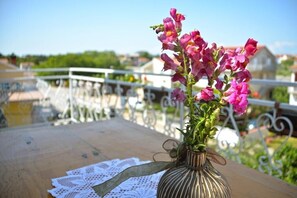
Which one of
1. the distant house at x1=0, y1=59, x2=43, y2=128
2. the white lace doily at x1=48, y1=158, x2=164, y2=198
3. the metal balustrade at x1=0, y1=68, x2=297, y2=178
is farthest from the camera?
the distant house at x1=0, y1=59, x2=43, y2=128

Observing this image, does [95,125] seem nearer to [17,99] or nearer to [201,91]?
[201,91]

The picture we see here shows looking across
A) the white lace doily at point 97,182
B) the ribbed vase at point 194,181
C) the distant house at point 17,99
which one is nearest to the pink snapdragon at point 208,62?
the ribbed vase at point 194,181

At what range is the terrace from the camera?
95cm

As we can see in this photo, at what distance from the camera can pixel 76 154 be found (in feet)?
3.47

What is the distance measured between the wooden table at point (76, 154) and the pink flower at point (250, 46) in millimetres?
482

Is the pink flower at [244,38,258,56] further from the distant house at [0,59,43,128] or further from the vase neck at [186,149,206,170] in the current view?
the distant house at [0,59,43,128]

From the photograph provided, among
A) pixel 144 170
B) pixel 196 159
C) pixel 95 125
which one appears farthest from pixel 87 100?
pixel 196 159

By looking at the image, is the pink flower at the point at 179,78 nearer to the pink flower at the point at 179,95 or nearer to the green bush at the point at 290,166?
the pink flower at the point at 179,95

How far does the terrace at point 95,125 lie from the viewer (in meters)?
0.95

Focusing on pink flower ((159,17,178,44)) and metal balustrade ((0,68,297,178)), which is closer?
pink flower ((159,17,178,44))

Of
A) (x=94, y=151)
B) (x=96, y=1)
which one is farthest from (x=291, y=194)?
(x=96, y=1)

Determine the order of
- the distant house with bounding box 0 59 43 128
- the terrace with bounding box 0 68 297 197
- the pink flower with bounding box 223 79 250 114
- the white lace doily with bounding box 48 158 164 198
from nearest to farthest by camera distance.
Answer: the pink flower with bounding box 223 79 250 114, the white lace doily with bounding box 48 158 164 198, the terrace with bounding box 0 68 297 197, the distant house with bounding box 0 59 43 128

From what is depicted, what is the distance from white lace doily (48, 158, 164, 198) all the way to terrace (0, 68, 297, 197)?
5 cm

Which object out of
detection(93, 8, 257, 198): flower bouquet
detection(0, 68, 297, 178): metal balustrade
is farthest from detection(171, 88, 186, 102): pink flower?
detection(0, 68, 297, 178): metal balustrade
